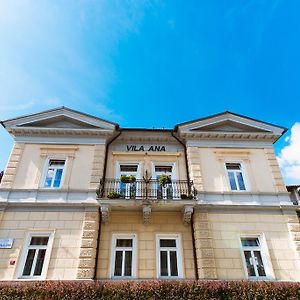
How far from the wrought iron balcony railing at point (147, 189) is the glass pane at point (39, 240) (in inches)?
115

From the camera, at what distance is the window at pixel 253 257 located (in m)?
10.7

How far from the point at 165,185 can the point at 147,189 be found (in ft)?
2.98

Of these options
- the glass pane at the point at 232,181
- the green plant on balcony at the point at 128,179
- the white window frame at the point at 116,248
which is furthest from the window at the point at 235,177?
the white window frame at the point at 116,248

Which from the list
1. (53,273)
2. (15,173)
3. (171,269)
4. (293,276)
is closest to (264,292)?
(293,276)

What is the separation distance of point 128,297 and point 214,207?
5.47m

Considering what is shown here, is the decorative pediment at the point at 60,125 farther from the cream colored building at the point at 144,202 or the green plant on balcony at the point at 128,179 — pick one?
the green plant on balcony at the point at 128,179

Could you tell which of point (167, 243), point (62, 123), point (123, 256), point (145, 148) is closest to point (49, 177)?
point (62, 123)

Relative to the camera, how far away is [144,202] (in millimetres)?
11367

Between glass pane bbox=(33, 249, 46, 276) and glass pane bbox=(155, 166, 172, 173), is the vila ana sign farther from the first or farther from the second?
A: glass pane bbox=(33, 249, 46, 276)

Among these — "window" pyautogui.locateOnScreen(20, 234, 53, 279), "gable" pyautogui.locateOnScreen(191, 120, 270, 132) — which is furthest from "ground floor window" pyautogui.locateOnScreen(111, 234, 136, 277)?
"gable" pyautogui.locateOnScreen(191, 120, 270, 132)

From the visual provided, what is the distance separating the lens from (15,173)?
1252cm

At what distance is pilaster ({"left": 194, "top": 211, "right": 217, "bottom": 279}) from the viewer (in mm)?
10358

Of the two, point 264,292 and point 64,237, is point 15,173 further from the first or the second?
point 264,292

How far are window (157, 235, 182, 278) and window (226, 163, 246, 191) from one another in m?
4.04
